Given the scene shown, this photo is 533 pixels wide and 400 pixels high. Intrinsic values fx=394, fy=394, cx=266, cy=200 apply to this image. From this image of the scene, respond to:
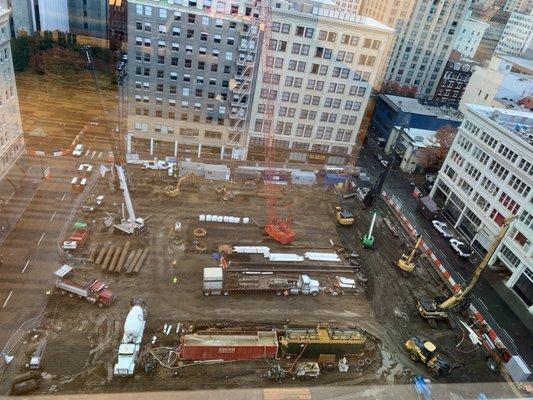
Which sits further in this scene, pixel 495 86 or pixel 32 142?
pixel 495 86

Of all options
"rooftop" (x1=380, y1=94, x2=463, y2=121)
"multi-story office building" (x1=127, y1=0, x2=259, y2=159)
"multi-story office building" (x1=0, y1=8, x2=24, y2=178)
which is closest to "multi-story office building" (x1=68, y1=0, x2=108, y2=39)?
"multi-story office building" (x1=127, y1=0, x2=259, y2=159)

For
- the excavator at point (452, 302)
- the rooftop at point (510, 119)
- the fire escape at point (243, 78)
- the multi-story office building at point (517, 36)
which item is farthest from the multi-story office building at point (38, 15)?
the multi-story office building at point (517, 36)

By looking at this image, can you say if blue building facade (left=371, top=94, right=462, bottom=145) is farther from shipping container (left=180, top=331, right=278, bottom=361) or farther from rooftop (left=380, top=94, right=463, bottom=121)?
shipping container (left=180, top=331, right=278, bottom=361)

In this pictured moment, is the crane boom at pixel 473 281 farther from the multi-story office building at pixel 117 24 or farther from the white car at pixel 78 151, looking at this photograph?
the multi-story office building at pixel 117 24

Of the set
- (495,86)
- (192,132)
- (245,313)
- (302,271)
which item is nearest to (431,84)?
(495,86)

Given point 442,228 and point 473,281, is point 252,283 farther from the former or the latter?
point 442,228

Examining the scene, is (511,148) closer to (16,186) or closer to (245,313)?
(245,313)
